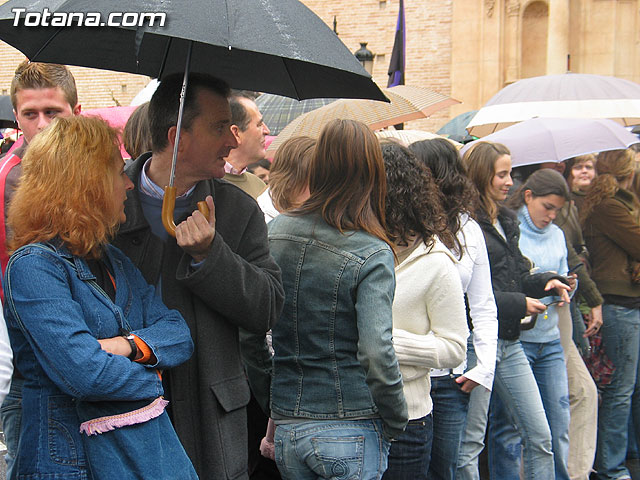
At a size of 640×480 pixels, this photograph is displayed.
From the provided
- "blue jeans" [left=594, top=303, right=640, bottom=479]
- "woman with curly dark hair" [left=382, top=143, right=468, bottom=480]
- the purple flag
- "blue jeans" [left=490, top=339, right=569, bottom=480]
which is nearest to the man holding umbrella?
"woman with curly dark hair" [left=382, top=143, right=468, bottom=480]

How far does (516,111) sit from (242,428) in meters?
5.27

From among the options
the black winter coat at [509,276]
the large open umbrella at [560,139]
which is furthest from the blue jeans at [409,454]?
the large open umbrella at [560,139]

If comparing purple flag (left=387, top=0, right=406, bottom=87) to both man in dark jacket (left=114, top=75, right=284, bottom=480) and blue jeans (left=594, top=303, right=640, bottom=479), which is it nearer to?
blue jeans (left=594, top=303, right=640, bottom=479)

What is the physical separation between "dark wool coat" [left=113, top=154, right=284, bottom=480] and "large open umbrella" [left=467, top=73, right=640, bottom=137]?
4849 millimetres

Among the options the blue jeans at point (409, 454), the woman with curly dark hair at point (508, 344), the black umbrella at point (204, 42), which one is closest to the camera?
the black umbrella at point (204, 42)

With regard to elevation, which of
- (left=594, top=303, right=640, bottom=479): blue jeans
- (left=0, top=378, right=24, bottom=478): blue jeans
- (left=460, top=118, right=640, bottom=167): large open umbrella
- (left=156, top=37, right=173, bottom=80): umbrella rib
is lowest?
Result: (left=594, top=303, right=640, bottom=479): blue jeans

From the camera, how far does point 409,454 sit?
361 centimetres

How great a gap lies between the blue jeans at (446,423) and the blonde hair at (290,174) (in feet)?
3.86

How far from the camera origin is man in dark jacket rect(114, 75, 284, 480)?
2637mm

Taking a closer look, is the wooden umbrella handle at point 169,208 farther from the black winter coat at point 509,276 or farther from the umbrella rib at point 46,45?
the black winter coat at point 509,276

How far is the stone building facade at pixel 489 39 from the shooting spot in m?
21.9

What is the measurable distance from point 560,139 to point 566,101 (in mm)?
1166

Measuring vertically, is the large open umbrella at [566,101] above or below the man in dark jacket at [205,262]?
above

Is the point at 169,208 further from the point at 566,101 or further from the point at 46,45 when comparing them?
the point at 566,101
